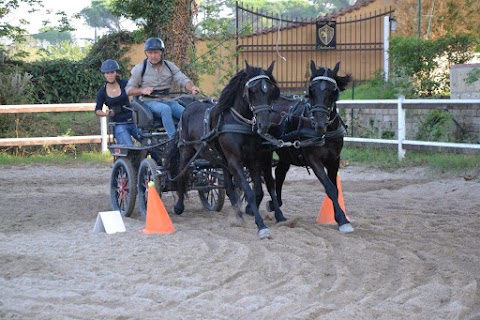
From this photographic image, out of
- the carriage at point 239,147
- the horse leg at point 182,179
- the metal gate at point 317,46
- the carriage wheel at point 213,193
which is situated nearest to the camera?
the carriage at point 239,147

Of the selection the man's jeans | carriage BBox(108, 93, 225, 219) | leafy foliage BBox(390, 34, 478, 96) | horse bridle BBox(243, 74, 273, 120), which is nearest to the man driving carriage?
the man's jeans

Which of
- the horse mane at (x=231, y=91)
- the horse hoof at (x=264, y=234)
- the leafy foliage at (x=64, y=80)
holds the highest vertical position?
the leafy foliage at (x=64, y=80)

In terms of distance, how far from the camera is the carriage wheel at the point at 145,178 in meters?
10.4

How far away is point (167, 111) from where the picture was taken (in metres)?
10.7

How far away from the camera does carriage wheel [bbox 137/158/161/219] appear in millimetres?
10375

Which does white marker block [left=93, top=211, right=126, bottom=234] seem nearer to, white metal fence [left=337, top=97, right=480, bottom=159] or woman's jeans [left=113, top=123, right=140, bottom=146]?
woman's jeans [left=113, top=123, right=140, bottom=146]

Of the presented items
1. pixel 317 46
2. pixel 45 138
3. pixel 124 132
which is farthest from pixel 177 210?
pixel 317 46

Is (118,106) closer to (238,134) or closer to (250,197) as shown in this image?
(238,134)

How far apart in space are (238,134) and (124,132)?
2.63 m

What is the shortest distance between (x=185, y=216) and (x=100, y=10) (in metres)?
79.1

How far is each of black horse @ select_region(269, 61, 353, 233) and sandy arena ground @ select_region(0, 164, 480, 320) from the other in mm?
600

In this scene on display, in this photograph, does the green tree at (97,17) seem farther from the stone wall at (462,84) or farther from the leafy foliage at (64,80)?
the stone wall at (462,84)

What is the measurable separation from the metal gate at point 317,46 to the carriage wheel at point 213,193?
12.3 meters

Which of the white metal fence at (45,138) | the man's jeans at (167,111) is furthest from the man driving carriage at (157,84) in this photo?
the white metal fence at (45,138)
